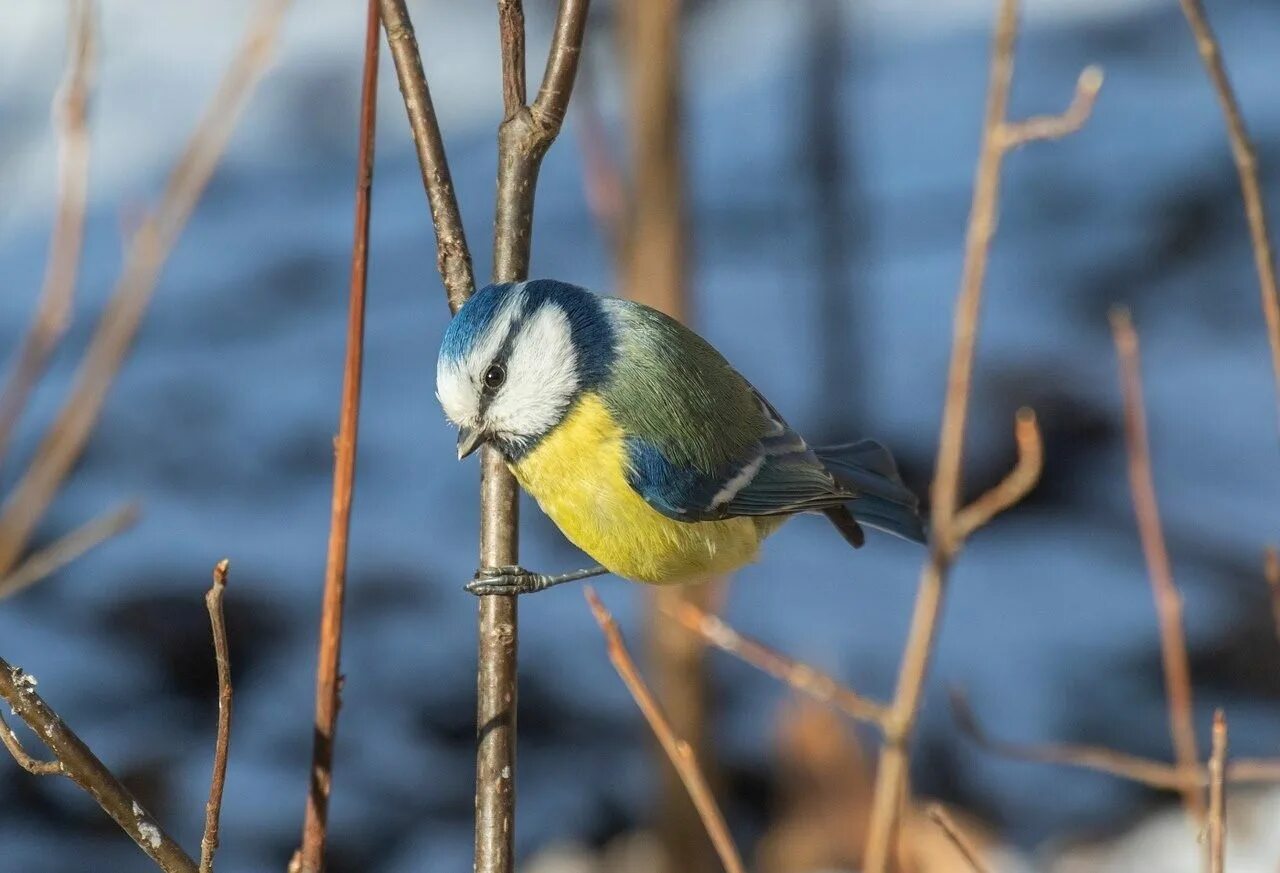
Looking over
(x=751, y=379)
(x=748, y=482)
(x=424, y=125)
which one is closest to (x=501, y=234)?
(x=424, y=125)

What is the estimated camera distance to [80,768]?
0.89 m

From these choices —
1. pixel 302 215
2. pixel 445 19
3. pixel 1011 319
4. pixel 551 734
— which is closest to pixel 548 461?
pixel 551 734

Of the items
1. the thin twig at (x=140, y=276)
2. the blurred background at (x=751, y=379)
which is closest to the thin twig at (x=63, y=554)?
the thin twig at (x=140, y=276)

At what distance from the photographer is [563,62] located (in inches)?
48.0

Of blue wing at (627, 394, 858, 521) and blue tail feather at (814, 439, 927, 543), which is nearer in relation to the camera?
blue wing at (627, 394, 858, 521)

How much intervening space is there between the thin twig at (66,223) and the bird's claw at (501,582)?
1.49 feet

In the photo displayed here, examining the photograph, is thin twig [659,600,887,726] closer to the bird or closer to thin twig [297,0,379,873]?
the bird

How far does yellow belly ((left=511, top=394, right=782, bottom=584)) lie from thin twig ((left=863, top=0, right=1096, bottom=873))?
1.94ft

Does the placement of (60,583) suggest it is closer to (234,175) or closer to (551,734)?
(551,734)

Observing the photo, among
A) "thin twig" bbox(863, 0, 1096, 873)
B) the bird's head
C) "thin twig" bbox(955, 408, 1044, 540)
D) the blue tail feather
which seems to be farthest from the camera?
the blue tail feather

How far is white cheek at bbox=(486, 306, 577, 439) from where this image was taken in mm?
1435

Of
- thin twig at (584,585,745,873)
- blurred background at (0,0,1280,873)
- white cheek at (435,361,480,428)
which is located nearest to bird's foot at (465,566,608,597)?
thin twig at (584,585,745,873)

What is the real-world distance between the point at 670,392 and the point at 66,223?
23.8 inches

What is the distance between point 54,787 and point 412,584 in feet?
3.48
